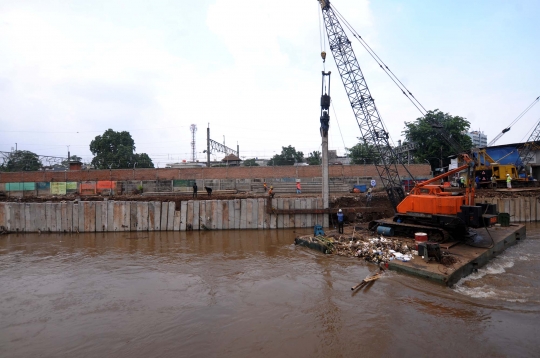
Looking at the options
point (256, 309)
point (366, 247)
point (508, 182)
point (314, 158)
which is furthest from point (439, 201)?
point (314, 158)

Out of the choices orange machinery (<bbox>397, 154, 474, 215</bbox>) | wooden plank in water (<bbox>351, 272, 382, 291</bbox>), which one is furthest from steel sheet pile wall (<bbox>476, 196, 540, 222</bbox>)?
wooden plank in water (<bbox>351, 272, 382, 291</bbox>)

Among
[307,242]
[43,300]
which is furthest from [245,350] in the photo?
[307,242]

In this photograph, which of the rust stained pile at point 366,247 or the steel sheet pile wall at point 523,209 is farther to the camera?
the steel sheet pile wall at point 523,209

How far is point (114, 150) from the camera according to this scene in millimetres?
45719

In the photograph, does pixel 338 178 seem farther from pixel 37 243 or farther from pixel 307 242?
pixel 37 243

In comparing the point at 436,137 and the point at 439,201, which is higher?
the point at 436,137

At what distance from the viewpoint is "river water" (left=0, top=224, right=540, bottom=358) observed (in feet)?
17.9

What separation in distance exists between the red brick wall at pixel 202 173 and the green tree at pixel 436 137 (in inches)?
397

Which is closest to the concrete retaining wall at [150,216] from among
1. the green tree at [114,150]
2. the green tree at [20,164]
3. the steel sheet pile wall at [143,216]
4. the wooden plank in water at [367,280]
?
the steel sheet pile wall at [143,216]

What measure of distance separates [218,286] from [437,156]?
37.8 meters

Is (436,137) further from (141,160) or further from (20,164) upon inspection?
(20,164)

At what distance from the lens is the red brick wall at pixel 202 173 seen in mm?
29812

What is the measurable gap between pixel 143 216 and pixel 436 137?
3574 centimetres

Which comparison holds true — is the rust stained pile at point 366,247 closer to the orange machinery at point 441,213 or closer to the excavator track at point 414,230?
the excavator track at point 414,230
